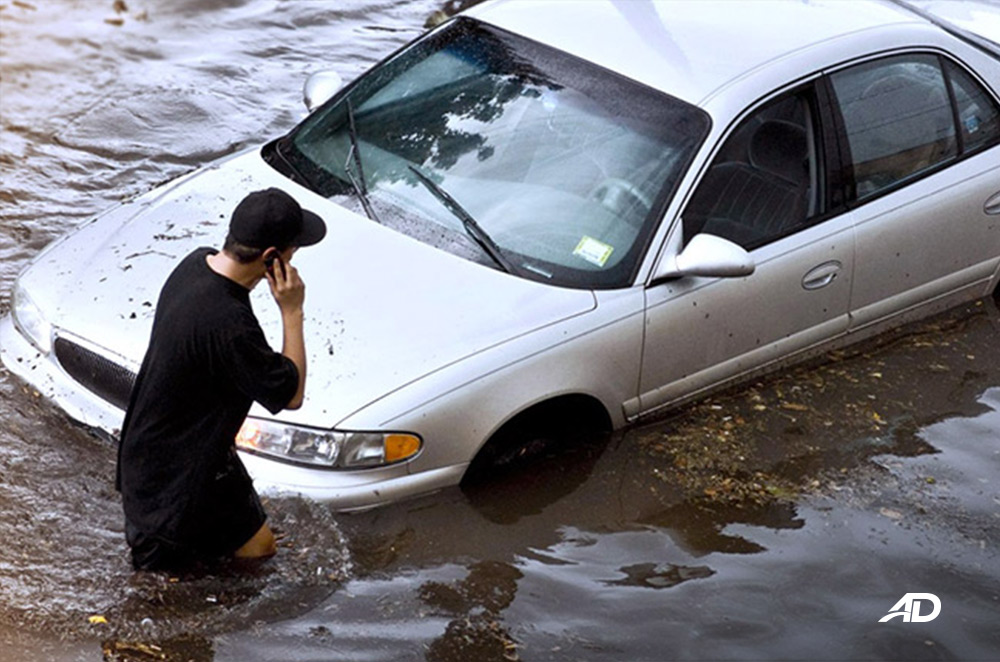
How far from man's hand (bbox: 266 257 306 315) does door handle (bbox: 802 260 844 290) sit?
106 inches

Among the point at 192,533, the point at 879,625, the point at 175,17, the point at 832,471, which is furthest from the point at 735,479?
the point at 175,17

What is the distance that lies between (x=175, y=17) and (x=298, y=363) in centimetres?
800

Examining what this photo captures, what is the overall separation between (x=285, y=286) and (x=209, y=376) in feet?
1.19

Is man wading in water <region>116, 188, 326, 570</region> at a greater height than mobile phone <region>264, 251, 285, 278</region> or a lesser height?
lesser

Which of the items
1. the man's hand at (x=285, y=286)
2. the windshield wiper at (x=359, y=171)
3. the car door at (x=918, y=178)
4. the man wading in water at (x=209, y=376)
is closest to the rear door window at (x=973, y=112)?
the car door at (x=918, y=178)

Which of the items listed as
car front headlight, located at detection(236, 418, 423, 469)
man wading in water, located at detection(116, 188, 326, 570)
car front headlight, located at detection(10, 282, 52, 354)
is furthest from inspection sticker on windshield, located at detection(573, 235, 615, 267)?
car front headlight, located at detection(10, 282, 52, 354)

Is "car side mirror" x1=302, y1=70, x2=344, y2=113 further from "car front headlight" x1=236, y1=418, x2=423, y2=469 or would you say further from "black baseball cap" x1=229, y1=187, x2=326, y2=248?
"black baseball cap" x1=229, y1=187, x2=326, y2=248

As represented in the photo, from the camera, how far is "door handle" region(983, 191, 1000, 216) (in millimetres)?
7059

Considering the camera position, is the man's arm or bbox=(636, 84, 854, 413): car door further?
bbox=(636, 84, 854, 413): car door

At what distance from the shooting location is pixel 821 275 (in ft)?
21.4

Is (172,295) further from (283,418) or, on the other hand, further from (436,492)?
(436,492)
